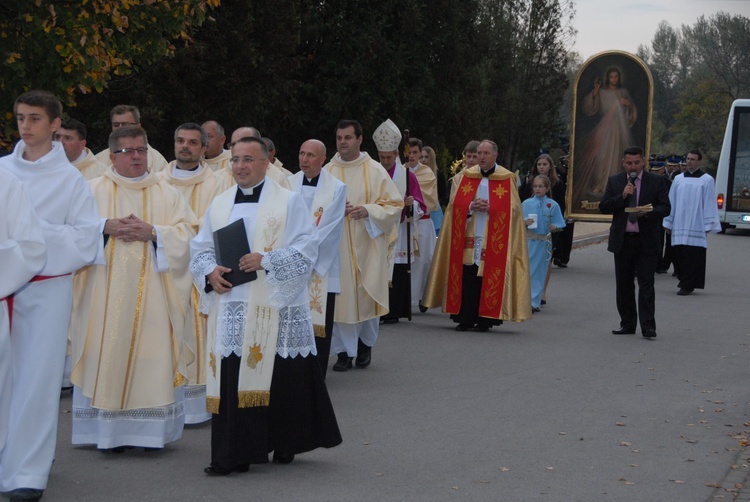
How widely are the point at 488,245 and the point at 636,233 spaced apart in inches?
66.5

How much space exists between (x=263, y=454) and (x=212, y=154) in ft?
15.0

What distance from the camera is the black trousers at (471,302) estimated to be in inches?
539

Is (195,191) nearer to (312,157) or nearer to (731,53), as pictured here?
(312,157)

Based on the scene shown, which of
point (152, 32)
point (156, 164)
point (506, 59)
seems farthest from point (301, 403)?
point (506, 59)

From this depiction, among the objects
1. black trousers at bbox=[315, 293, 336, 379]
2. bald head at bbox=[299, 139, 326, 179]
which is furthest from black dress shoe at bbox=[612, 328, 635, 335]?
bald head at bbox=[299, 139, 326, 179]

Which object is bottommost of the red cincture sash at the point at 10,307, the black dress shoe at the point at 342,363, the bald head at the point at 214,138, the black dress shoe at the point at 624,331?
the black dress shoe at the point at 342,363

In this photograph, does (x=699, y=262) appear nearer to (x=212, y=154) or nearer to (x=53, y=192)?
(x=212, y=154)

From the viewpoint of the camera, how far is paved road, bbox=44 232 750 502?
6.76m

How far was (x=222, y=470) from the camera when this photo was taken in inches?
269

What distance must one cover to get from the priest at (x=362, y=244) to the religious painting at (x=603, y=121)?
12.6 m

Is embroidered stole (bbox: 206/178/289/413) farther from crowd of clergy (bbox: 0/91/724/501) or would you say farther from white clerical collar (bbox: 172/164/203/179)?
white clerical collar (bbox: 172/164/203/179)

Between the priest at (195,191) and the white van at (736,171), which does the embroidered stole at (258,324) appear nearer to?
the priest at (195,191)

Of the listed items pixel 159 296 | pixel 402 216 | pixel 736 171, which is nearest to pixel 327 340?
pixel 159 296

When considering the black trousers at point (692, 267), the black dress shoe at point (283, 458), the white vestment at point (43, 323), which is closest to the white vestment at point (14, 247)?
the white vestment at point (43, 323)
